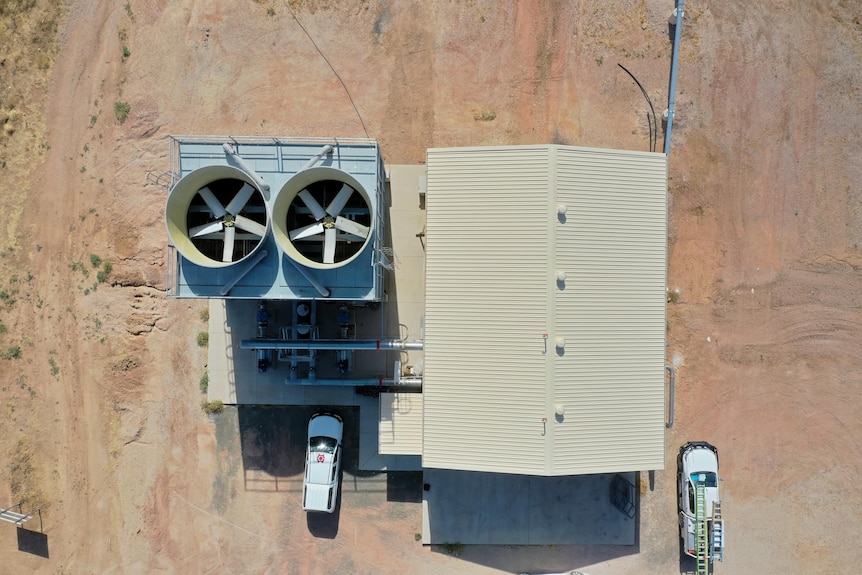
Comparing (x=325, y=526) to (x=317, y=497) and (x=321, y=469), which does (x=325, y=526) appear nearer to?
(x=317, y=497)

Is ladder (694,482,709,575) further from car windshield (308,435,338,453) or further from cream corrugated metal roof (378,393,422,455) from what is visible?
car windshield (308,435,338,453)

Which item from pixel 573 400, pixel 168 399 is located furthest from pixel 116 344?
pixel 573 400

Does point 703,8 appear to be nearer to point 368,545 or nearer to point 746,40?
point 746,40

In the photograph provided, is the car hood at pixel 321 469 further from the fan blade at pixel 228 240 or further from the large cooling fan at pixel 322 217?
the fan blade at pixel 228 240

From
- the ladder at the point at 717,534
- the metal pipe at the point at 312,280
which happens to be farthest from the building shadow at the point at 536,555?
the metal pipe at the point at 312,280

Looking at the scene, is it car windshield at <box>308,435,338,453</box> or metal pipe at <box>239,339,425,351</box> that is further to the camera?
car windshield at <box>308,435,338,453</box>

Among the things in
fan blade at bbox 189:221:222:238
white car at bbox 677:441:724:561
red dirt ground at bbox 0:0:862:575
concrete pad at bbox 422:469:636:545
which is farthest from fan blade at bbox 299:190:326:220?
white car at bbox 677:441:724:561
